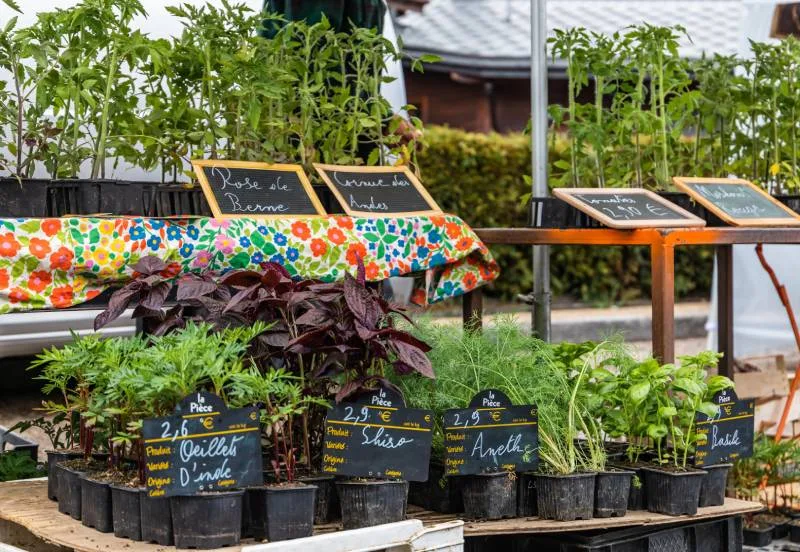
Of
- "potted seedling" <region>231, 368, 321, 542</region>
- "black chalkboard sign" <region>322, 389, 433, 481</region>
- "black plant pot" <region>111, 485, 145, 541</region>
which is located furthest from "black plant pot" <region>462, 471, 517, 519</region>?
"black plant pot" <region>111, 485, 145, 541</region>

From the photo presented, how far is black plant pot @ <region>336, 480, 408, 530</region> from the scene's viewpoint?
2623 mm

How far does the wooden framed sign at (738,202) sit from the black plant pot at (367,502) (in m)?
1.75

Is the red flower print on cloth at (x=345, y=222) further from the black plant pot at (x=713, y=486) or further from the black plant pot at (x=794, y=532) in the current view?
the black plant pot at (x=794, y=532)

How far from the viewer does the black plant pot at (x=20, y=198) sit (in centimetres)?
306

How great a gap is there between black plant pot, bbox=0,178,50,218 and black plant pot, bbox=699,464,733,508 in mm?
2021

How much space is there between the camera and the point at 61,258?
3.02 metres

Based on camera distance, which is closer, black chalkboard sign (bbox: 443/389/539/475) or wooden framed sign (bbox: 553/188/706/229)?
black chalkboard sign (bbox: 443/389/539/475)

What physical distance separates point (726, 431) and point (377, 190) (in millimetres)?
1376

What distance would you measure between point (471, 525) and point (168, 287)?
38.8 inches

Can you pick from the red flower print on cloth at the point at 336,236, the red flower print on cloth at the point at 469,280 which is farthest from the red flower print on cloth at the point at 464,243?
the red flower print on cloth at the point at 336,236

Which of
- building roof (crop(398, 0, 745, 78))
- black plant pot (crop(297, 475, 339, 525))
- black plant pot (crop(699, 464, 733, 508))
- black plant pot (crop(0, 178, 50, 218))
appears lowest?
black plant pot (crop(699, 464, 733, 508))

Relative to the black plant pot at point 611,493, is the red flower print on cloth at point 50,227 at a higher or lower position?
higher

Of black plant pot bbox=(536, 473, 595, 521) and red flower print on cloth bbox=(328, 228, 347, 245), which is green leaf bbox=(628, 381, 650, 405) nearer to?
black plant pot bbox=(536, 473, 595, 521)

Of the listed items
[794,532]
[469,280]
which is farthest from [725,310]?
[469,280]
